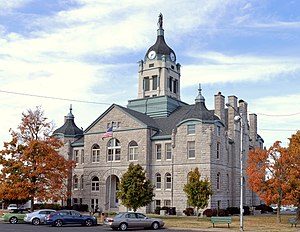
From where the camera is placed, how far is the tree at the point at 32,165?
47.7m

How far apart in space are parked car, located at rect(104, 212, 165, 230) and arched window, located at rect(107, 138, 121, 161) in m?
25.7

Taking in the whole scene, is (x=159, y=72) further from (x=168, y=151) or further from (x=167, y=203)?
(x=167, y=203)

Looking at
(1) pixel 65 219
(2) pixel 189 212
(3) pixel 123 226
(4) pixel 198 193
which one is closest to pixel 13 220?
(1) pixel 65 219

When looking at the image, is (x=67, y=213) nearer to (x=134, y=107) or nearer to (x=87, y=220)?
(x=87, y=220)

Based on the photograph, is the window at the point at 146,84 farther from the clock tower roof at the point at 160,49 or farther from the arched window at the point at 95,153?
the arched window at the point at 95,153

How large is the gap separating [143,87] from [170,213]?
1040 inches

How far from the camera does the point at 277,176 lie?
4175 centimetres

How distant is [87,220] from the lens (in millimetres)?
38188

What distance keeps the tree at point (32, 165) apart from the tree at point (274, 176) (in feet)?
70.8

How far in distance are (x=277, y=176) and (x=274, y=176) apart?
297 mm

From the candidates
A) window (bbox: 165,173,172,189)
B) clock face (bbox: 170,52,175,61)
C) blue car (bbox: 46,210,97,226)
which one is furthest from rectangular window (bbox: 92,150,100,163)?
blue car (bbox: 46,210,97,226)

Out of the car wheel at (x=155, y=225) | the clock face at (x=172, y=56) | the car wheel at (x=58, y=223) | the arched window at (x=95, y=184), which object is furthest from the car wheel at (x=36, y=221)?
the clock face at (x=172, y=56)

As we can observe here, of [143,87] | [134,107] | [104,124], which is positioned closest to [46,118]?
[104,124]

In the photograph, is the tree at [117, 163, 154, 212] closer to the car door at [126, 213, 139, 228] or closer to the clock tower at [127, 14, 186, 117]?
the car door at [126, 213, 139, 228]
